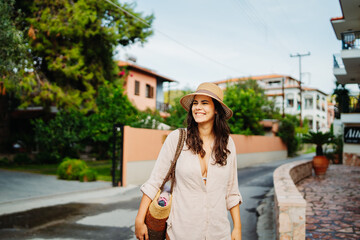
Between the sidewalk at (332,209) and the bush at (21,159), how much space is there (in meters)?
16.0

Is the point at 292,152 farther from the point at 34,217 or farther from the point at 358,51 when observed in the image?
the point at 34,217

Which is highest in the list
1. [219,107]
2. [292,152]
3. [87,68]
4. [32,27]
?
[32,27]

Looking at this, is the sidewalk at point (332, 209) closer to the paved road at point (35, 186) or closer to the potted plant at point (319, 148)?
the potted plant at point (319, 148)

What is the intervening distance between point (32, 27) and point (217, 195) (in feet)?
58.7

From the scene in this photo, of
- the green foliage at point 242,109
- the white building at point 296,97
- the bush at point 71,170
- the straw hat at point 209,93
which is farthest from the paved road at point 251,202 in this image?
the white building at point 296,97

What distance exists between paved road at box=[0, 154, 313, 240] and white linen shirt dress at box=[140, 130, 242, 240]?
370 centimetres

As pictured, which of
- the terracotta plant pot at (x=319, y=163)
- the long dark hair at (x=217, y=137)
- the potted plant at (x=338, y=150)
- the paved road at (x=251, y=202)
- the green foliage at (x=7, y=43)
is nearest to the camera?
the long dark hair at (x=217, y=137)

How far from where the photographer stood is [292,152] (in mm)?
36281

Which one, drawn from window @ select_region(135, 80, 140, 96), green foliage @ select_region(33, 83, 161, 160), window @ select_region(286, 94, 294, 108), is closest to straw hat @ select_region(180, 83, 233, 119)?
green foliage @ select_region(33, 83, 161, 160)

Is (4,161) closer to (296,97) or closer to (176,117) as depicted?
(176,117)

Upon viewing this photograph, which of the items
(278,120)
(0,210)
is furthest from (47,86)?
(278,120)

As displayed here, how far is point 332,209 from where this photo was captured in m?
7.84

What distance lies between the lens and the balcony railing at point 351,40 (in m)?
15.9

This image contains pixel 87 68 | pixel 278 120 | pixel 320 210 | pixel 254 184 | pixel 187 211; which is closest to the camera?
pixel 187 211
